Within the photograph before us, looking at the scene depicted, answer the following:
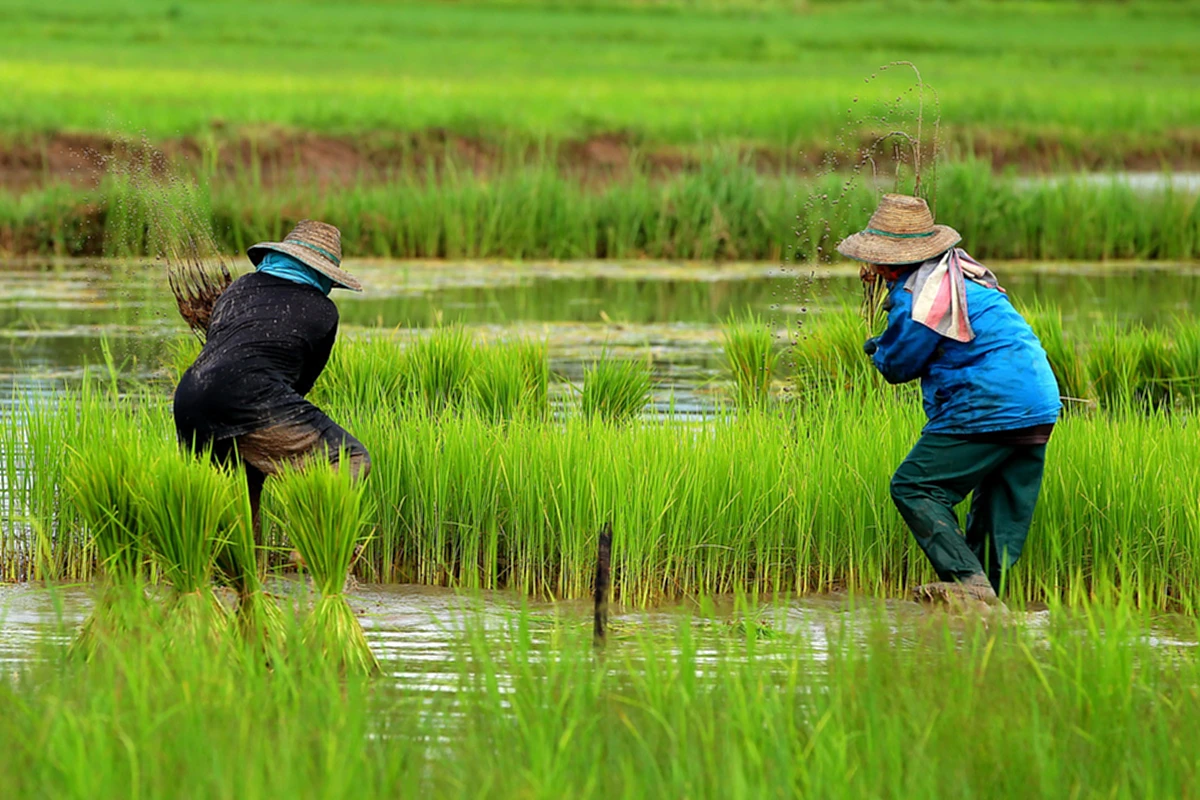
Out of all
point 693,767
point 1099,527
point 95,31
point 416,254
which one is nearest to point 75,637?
point 693,767

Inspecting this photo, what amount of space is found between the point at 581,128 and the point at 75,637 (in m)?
18.3

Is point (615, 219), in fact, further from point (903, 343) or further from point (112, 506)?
point (112, 506)

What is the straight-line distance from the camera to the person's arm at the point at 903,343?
563 centimetres

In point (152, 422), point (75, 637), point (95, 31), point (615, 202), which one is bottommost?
point (75, 637)

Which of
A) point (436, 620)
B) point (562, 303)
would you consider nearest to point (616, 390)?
point (436, 620)

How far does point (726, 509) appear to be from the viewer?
6090 mm

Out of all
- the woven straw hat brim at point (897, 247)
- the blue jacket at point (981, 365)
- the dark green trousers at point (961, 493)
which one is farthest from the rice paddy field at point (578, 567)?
the woven straw hat brim at point (897, 247)

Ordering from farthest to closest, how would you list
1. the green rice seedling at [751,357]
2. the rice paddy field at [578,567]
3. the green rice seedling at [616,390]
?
the green rice seedling at [751,357] → the green rice seedling at [616,390] → the rice paddy field at [578,567]

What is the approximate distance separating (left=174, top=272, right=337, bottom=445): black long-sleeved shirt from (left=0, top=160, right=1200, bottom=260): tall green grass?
10.0 meters

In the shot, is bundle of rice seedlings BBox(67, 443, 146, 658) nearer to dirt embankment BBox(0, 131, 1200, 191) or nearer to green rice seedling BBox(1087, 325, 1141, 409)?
green rice seedling BBox(1087, 325, 1141, 409)

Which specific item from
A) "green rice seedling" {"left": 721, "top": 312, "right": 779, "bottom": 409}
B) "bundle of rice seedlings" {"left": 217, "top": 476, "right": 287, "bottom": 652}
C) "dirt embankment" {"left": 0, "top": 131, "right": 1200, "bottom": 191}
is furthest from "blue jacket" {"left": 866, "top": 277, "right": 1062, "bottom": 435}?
"dirt embankment" {"left": 0, "top": 131, "right": 1200, "bottom": 191}

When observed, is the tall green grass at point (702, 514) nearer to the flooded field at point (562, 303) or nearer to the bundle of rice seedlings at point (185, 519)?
the bundle of rice seedlings at point (185, 519)

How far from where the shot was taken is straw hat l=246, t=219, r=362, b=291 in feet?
19.2

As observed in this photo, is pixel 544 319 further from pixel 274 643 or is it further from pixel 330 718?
pixel 330 718
